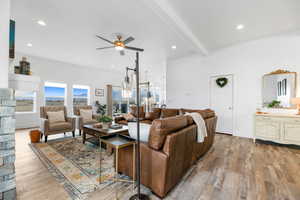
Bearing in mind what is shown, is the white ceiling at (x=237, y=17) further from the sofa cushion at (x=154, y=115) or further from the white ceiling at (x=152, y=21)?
the sofa cushion at (x=154, y=115)

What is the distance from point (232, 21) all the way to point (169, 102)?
3.65m

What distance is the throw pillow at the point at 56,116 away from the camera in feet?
12.1

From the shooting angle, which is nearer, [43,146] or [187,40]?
[43,146]

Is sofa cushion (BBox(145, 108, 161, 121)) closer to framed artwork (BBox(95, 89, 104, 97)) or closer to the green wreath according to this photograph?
the green wreath

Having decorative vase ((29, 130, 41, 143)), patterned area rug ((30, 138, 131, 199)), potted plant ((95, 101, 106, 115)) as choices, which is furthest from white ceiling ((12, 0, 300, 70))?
potted plant ((95, 101, 106, 115))

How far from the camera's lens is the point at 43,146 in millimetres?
3174

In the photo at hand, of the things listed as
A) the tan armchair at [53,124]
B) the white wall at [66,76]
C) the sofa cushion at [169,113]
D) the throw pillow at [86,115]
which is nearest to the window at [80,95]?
the white wall at [66,76]

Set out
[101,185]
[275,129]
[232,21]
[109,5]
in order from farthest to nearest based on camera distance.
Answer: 1. [275,129]
2. [232,21]
3. [109,5]
4. [101,185]

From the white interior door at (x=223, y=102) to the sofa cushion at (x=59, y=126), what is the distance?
15.8ft

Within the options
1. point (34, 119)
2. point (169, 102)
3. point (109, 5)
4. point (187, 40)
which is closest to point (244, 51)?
point (187, 40)

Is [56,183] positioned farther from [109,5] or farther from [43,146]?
[109,5]

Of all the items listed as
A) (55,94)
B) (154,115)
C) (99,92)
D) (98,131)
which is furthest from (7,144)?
(99,92)

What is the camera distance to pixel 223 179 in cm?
196

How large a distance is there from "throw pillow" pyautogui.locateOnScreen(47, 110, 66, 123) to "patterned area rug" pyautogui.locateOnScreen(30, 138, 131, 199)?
0.61m
